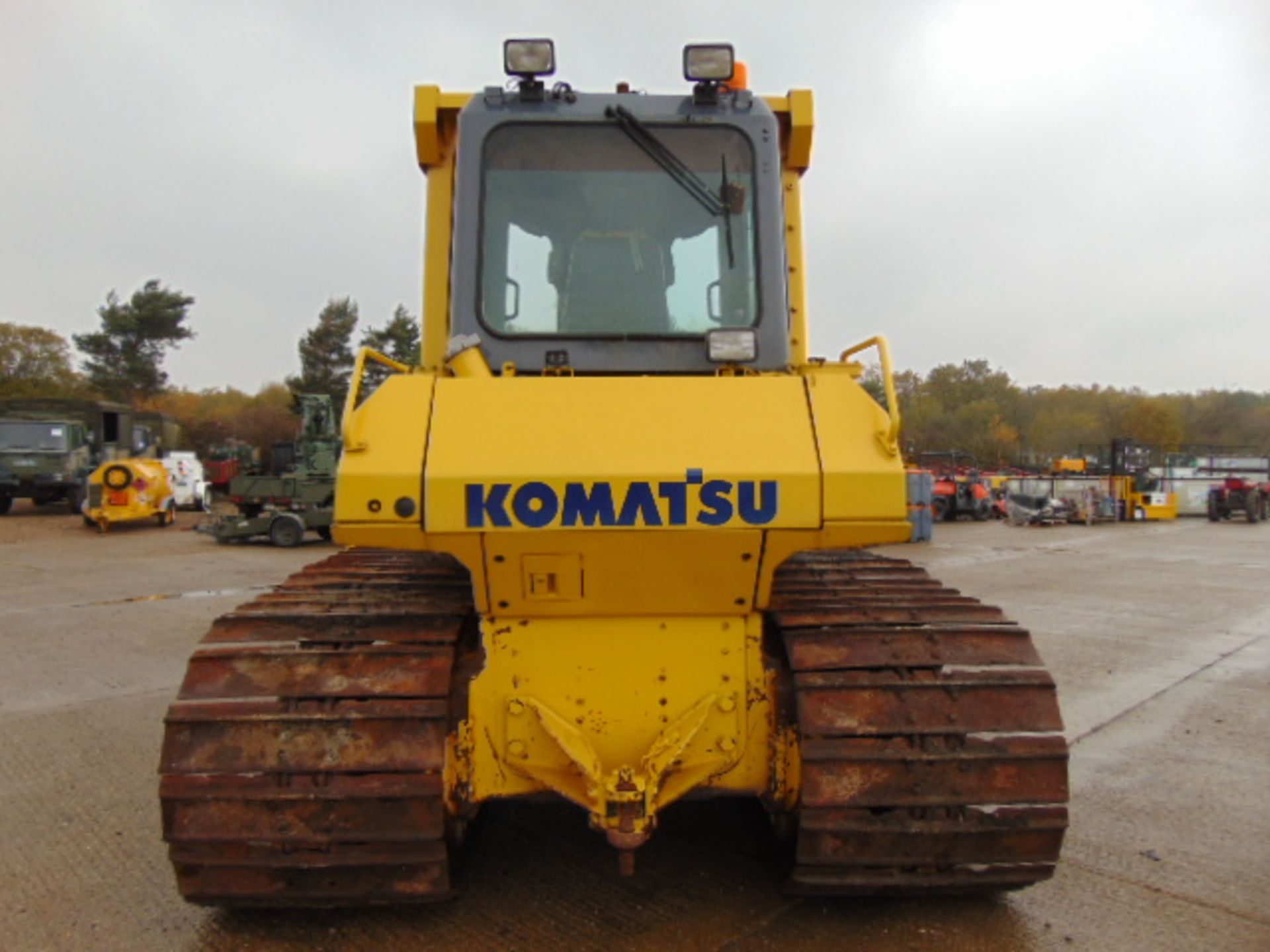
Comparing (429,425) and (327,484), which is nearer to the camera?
(429,425)

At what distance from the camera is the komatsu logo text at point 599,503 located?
252 cm

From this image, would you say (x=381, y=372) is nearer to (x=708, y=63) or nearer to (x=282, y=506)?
(x=282, y=506)

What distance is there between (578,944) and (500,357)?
6.35 ft

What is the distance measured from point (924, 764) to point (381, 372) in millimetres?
29017

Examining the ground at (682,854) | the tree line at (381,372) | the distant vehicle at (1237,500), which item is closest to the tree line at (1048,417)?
the tree line at (381,372)

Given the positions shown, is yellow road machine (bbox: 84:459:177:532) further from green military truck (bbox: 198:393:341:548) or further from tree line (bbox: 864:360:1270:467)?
tree line (bbox: 864:360:1270:467)

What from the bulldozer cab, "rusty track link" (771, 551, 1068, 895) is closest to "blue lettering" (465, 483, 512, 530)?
the bulldozer cab

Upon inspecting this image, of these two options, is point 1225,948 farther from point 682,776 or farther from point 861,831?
point 682,776

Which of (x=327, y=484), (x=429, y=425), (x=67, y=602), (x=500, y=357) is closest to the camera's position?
(x=429, y=425)

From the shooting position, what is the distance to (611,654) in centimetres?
292

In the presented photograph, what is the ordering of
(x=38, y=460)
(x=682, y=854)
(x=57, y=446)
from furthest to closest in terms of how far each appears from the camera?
(x=57, y=446), (x=38, y=460), (x=682, y=854)

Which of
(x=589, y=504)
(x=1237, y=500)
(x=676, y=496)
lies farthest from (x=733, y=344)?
(x=1237, y=500)

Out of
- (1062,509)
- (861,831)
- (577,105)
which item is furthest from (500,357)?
(1062,509)

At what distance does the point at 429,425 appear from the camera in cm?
265
